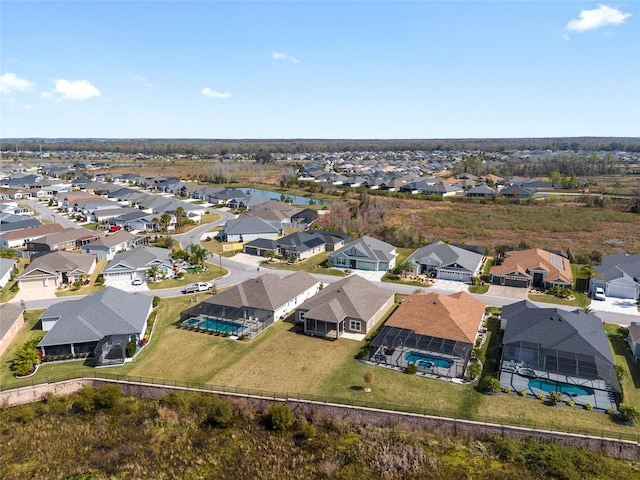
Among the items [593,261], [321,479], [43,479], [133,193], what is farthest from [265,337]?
[133,193]

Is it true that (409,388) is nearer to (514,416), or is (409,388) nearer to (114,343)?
(514,416)

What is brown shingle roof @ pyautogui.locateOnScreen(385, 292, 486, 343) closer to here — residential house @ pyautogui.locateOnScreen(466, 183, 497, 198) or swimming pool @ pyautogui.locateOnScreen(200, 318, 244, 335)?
swimming pool @ pyautogui.locateOnScreen(200, 318, 244, 335)

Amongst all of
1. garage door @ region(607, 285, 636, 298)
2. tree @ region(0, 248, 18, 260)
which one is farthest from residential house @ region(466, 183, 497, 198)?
tree @ region(0, 248, 18, 260)

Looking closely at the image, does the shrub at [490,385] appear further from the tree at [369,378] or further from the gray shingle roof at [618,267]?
the gray shingle roof at [618,267]

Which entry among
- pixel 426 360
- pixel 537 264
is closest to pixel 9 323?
pixel 426 360

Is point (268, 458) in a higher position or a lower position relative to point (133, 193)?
lower

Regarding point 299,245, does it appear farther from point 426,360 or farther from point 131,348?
point 426,360

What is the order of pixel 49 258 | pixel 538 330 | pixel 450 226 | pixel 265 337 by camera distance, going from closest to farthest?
pixel 538 330 < pixel 265 337 < pixel 49 258 < pixel 450 226
